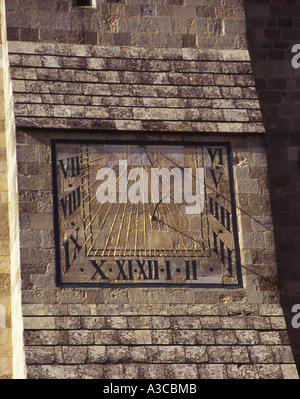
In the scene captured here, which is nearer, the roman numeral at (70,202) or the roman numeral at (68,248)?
the roman numeral at (68,248)

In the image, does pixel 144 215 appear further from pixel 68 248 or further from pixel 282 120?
pixel 282 120

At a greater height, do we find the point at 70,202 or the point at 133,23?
the point at 133,23

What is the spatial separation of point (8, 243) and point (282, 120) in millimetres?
4804

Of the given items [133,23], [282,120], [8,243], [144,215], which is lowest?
[8,243]

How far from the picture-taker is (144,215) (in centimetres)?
1856

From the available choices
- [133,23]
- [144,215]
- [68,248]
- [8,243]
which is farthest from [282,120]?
[8,243]

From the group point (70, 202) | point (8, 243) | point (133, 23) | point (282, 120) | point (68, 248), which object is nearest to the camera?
point (68, 248)

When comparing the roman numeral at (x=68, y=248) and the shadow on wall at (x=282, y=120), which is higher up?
the shadow on wall at (x=282, y=120)

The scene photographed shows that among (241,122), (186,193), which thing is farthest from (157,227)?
(241,122)

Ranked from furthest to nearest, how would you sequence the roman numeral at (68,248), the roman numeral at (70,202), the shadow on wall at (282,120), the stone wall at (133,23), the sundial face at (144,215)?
the shadow on wall at (282,120)
the stone wall at (133,23)
the roman numeral at (70,202)
the sundial face at (144,215)
the roman numeral at (68,248)

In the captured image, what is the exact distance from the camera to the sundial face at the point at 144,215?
18.2 metres

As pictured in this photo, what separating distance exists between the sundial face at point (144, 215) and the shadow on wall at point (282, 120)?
1.83 m

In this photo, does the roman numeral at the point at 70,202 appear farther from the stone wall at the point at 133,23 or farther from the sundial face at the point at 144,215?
the stone wall at the point at 133,23

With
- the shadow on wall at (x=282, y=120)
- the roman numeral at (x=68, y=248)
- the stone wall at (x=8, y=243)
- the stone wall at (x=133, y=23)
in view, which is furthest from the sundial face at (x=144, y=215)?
the shadow on wall at (x=282, y=120)
